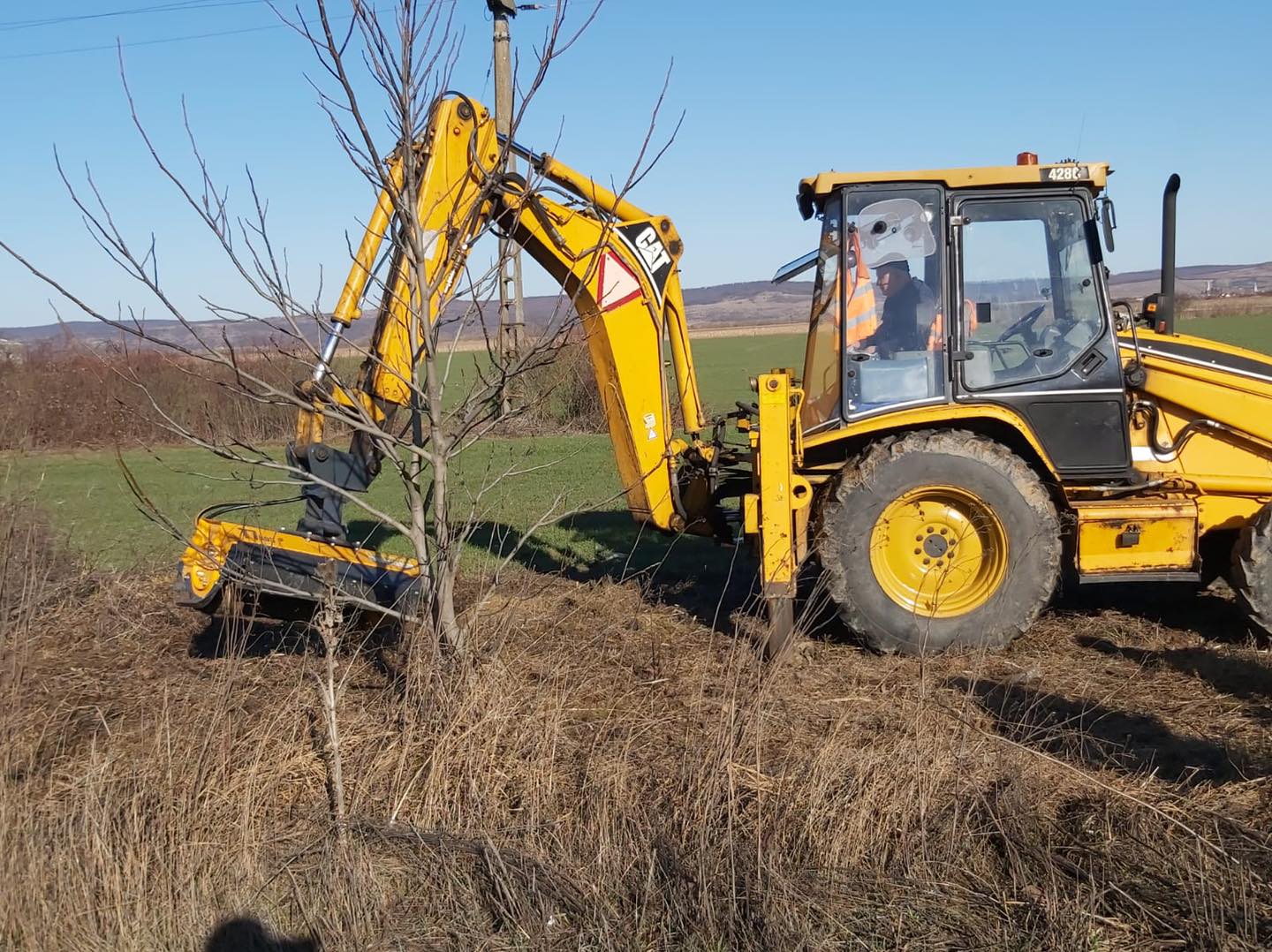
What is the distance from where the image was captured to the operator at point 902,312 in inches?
256

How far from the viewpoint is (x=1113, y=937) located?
11.4 ft

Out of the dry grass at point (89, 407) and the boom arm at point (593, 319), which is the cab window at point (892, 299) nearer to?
the boom arm at point (593, 319)

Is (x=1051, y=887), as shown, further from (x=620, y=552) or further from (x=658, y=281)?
(x=620, y=552)

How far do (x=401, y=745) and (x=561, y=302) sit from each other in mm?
2005

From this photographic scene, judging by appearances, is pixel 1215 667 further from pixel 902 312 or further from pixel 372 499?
pixel 372 499

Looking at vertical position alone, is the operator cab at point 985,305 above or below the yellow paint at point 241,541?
above

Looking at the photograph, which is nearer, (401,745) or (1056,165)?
(401,745)

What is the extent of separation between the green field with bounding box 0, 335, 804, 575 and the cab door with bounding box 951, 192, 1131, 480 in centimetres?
245

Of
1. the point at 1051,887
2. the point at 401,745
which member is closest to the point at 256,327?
the point at 401,745

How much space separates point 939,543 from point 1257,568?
65.6 inches

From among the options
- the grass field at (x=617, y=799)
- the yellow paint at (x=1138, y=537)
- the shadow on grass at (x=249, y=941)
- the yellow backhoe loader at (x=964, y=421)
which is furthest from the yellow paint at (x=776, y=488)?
the shadow on grass at (x=249, y=941)

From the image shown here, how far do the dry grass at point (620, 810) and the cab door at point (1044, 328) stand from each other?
4.90 ft

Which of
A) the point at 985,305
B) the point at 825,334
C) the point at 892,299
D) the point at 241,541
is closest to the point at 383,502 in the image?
the point at 241,541

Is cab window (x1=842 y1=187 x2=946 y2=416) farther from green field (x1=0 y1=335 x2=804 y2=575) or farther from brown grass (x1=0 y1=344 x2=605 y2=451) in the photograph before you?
brown grass (x1=0 y1=344 x2=605 y2=451)
